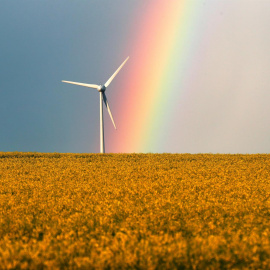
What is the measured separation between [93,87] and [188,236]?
42.4 meters

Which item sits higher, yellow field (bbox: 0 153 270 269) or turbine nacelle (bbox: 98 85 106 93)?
turbine nacelle (bbox: 98 85 106 93)

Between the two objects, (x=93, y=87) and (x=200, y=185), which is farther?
(x=93, y=87)

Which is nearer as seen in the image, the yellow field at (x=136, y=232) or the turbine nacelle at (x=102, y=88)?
the yellow field at (x=136, y=232)

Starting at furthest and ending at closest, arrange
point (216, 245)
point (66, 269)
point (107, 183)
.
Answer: point (107, 183) → point (216, 245) → point (66, 269)

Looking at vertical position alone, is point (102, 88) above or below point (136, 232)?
above

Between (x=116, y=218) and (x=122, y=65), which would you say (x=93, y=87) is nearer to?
(x=122, y=65)

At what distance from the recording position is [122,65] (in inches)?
1795

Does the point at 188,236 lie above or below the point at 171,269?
above

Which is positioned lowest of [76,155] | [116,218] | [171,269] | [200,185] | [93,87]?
[171,269]

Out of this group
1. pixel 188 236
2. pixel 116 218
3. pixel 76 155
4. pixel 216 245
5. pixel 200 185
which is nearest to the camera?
pixel 216 245

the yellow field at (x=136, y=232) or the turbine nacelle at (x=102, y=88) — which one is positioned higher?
the turbine nacelle at (x=102, y=88)

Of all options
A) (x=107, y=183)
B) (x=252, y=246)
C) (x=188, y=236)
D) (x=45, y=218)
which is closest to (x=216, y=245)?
(x=252, y=246)

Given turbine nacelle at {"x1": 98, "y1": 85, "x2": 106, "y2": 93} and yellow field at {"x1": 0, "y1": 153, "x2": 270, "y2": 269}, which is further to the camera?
turbine nacelle at {"x1": 98, "y1": 85, "x2": 106, "y2": 93}

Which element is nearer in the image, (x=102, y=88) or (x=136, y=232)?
(x=136, y=232)
